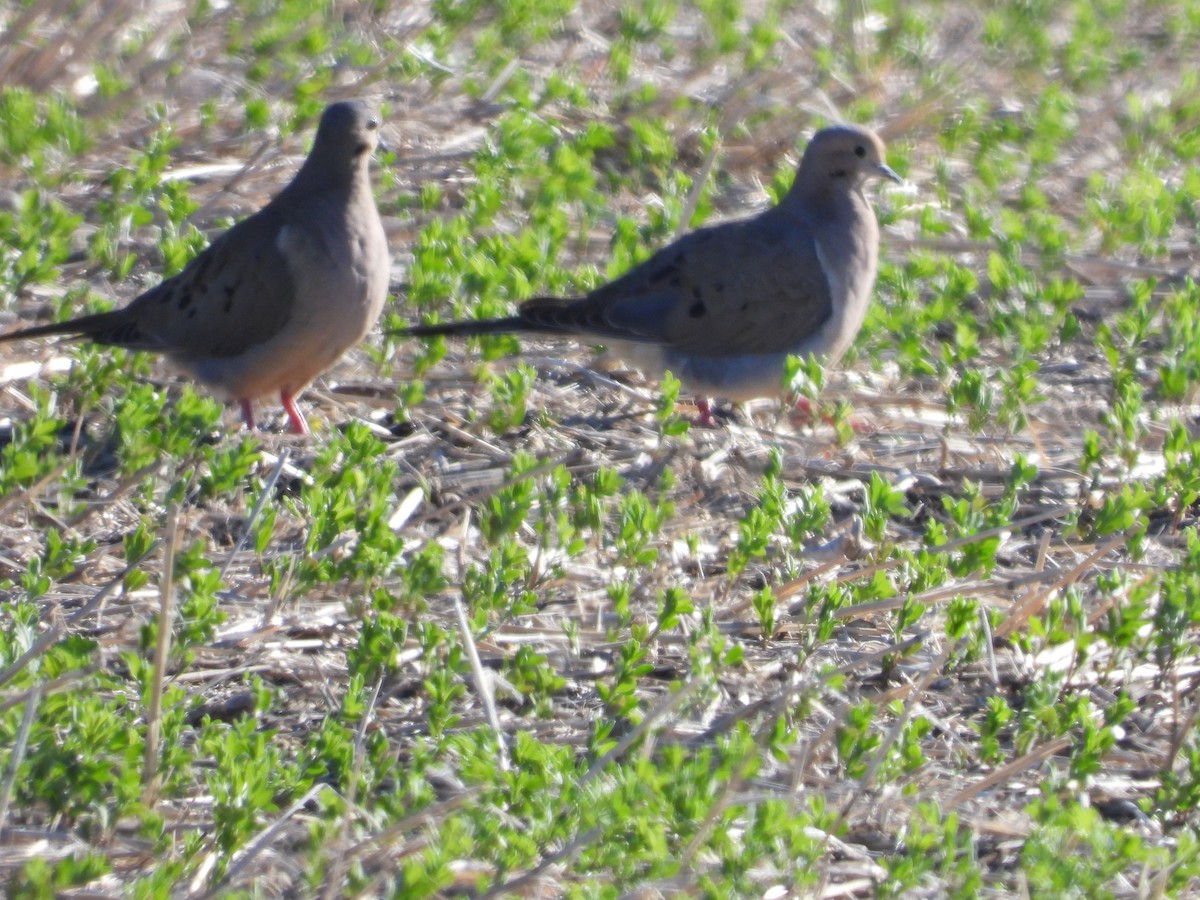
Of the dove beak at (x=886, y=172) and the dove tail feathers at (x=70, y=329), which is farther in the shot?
the dove beak at (x=886, y=172)

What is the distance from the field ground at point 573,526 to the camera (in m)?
3.36

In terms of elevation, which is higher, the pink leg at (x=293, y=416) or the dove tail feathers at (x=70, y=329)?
the dove tail feathers at (x=70, y=329)

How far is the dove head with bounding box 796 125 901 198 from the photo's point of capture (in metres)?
6.26

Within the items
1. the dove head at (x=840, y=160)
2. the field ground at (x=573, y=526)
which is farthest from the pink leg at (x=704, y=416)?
the dove head at (x=840, y=160)

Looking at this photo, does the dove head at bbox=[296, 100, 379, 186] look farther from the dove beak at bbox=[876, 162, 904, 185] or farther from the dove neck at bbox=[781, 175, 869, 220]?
the dove beak at bbox=[876, 162, 904, 185]

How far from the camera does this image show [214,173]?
6.77 meters

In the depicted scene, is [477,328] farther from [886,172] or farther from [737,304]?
[886,172]

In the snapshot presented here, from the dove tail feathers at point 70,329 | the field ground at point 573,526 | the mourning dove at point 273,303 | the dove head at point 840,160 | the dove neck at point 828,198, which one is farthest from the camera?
the dove head at point 840,160

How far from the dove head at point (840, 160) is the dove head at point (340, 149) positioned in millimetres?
1504

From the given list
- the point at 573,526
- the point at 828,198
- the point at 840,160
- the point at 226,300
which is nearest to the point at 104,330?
the point at 226,300

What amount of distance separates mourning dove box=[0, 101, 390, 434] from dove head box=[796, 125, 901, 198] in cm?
154

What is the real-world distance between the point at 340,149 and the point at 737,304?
1.33 meters

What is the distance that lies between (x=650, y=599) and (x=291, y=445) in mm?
1350

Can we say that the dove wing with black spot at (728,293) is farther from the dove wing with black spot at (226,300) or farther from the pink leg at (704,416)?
the dove wing with black spot at (226,300)
